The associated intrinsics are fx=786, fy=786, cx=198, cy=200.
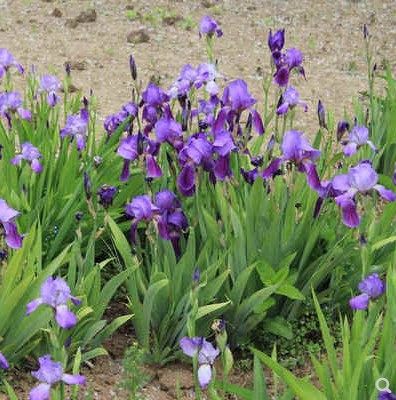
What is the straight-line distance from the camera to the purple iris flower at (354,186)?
2.51m

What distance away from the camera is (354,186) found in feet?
8.36

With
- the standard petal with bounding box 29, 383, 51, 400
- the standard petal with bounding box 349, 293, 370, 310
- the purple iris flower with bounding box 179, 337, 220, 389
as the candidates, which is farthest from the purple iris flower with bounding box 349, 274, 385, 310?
the standard petal with bounding box 29, 383, 51, 400

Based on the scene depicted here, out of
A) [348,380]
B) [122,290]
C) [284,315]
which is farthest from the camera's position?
[122,290]

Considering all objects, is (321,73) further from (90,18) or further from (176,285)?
(176,285)

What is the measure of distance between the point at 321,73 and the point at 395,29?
1.60 meters

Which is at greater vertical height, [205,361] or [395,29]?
[205,361]

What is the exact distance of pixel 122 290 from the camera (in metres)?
3.40

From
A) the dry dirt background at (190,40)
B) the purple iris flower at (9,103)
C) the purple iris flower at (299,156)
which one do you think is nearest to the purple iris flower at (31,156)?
the purple iris flower at (9,103)

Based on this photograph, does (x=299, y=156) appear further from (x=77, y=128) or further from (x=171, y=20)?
(x=171, y=20)

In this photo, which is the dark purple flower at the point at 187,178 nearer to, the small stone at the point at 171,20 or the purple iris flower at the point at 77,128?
the purple iris flower at the point at 77,128

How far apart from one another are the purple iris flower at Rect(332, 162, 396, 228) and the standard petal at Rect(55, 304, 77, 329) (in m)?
0.96

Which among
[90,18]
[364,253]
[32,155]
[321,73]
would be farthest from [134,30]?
[364,253]

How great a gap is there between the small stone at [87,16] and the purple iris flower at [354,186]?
552 cm

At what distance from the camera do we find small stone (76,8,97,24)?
7602 millimetres
